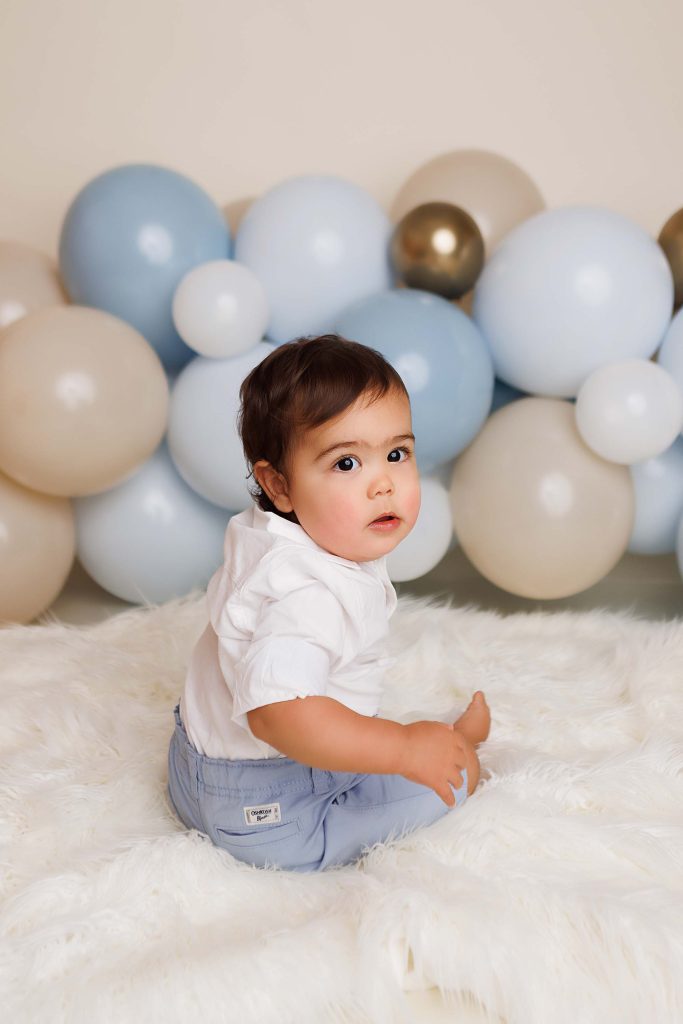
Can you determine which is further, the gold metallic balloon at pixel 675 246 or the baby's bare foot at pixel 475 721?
the gold metallic balloon at pixel 675 246

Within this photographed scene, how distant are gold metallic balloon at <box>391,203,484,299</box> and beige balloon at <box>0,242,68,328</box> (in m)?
0.74

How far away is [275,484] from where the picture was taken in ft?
3.94

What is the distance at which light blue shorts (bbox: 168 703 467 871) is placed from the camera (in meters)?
1.18

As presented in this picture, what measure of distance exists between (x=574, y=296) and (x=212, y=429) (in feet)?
2.41

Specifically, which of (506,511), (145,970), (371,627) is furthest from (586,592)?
(145,970)

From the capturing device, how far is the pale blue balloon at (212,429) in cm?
195

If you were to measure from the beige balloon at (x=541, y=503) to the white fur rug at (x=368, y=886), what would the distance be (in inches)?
14.2

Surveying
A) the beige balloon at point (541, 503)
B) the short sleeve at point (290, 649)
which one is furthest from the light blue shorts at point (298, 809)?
the beige balloon at point (541, 503)

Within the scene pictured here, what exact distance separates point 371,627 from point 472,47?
209cm

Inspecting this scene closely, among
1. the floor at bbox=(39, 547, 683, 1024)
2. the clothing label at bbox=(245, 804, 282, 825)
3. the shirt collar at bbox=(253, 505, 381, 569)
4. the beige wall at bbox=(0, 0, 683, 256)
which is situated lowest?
the floor at bbox=(39, 547, 683, 1024)

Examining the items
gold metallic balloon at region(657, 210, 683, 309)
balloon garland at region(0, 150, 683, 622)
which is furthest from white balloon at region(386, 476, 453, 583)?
gold metallic balloon at region(657, 210, 683, 309)

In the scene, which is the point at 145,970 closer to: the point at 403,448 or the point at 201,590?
the point at 403,448

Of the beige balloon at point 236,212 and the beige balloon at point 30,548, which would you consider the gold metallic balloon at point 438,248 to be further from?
the beige balloon at point 30,548

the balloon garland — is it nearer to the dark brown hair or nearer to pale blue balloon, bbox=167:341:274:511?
pale blue balloon, bbox=167:341:274:511
